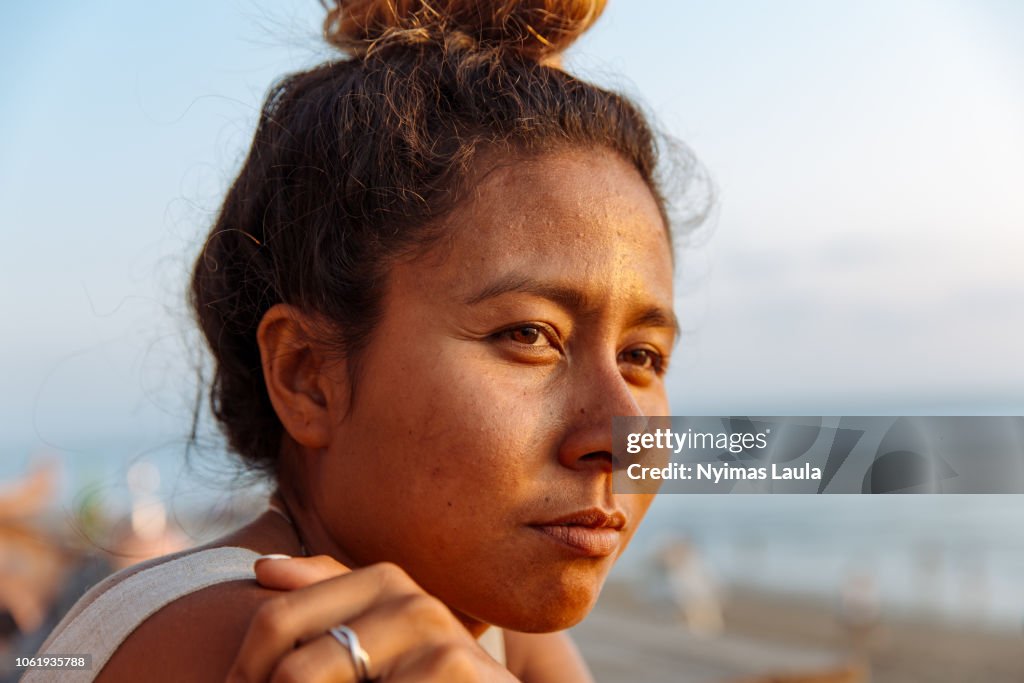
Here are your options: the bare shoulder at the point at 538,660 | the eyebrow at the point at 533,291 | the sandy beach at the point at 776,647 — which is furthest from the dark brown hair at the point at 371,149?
the sandy beach at the point at 776,647

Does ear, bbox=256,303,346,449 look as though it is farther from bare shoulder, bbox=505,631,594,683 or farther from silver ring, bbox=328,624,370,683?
bare shoulder, bbox=505,631,594,683

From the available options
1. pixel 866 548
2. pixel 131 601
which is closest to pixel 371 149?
pixel 131 601

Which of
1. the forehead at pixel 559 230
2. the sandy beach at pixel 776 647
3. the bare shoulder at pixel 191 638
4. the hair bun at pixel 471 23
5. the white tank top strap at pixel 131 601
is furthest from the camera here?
the sandy beach at pixel 776 647

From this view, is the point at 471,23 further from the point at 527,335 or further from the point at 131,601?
the point at 131,601

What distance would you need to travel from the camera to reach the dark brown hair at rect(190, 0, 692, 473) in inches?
81.7

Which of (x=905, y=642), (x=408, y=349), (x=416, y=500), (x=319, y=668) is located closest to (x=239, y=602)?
(x=319, y=668)

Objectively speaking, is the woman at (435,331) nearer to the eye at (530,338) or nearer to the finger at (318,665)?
the eye at (530,338)

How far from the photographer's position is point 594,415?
1.89 meters

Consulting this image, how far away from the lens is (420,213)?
2.04m

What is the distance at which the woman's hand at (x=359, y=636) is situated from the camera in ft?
4.01

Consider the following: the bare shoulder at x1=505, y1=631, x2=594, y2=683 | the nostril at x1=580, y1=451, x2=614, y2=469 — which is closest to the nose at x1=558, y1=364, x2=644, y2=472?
the nostril at x1=580, y1=451, x2=614, y2=469

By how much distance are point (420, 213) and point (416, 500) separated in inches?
24.1

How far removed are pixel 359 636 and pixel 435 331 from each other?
2.53 ft

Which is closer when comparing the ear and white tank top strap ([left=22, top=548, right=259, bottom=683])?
white tank top strap ([left=22, top=548, right=259, bottom=683])
